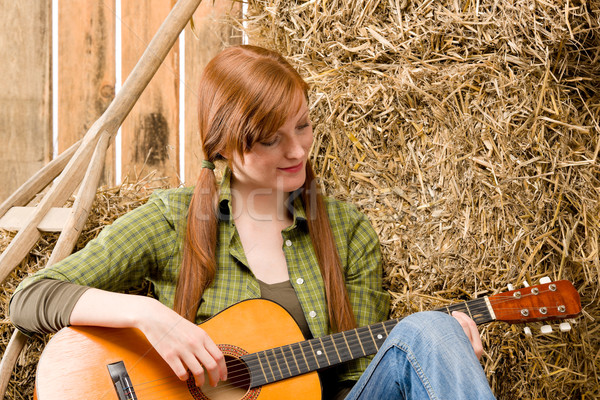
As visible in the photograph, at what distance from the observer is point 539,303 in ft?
4.20

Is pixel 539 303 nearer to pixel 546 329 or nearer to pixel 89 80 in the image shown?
pixel 546 329

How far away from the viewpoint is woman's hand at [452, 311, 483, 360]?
1225 millimetres

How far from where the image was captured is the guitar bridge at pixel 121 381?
1.16 meters

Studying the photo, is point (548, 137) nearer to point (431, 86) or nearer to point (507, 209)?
point (507, 209)

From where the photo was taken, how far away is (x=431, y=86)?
5.01ft

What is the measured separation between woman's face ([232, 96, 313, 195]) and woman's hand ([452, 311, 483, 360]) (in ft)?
1.63

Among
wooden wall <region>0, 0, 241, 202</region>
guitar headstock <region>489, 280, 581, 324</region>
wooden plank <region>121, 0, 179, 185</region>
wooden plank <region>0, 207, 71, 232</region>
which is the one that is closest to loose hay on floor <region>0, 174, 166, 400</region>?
wooden plank <region>0, 207, 71, 232</region>

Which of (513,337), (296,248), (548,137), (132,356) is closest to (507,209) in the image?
(548,137)

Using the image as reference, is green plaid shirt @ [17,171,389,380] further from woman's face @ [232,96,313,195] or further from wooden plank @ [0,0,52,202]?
wooden plank @ [0,0,52,202]

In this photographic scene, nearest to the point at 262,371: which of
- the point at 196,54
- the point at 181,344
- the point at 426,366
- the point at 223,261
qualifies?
the point at 181,344

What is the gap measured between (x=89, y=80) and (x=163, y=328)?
1587 millimetres

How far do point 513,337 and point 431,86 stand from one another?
2.21ft

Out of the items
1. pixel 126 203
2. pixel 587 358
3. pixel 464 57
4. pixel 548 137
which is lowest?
pixel 587 358

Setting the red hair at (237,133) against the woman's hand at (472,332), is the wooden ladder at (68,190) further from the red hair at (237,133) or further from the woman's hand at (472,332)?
the woman's hand at (472,332)
